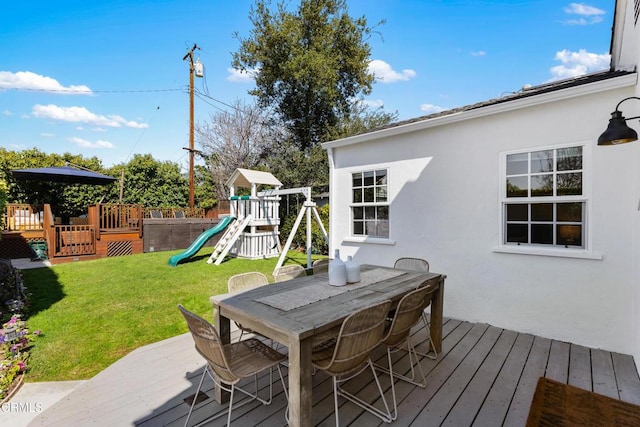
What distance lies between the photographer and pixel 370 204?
17.4 ft

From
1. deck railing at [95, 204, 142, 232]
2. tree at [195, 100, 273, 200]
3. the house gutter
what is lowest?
deck railing at [95, 204, 142, 232]

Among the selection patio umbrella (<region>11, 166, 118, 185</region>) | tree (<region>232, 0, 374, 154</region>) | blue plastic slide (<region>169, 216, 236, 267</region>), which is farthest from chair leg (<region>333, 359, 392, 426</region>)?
tree (<region>232, 0, 374, 154</region>)

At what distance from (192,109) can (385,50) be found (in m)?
9.49

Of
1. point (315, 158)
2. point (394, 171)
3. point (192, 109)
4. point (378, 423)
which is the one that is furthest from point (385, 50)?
point (378, 423)

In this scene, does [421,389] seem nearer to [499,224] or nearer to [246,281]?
[246,281]

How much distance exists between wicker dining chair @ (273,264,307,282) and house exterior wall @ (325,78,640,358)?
6.88 feet

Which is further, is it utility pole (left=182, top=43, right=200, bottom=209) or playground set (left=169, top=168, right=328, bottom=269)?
utility pole (left=182, top=43, right=200, bottom=209)

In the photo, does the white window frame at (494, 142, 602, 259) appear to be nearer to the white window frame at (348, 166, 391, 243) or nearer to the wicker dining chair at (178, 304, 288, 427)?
the white window frame at (348, 166, 391, 243)

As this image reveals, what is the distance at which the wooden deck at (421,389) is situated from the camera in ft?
7.05

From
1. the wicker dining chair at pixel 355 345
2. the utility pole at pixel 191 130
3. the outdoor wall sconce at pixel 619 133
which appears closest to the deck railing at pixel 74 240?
the utility pole at pixel 191 130

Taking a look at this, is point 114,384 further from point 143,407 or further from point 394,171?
point 394,171

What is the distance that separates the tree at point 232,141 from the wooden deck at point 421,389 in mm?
15040

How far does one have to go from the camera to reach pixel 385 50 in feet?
44.1

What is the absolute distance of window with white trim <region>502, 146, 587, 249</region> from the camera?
11.3 ft
